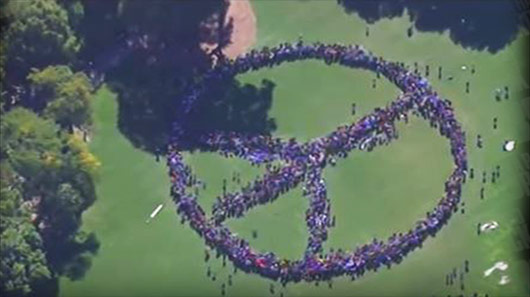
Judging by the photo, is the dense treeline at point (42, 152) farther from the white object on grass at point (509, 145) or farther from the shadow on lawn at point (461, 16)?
the white object on grass at point (509, 145)

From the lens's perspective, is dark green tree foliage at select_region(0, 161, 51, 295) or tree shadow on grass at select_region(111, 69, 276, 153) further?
tree shadow on grass at select_region(111, 69, 276, 153)

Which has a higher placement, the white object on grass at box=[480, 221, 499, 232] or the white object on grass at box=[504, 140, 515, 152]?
the white object on grass at box=[504, 140, 515, 152]

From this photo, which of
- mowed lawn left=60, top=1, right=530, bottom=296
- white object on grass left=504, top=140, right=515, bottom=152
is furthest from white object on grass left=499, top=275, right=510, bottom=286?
white object on grass left=504, top=140, right=515, bottom=152

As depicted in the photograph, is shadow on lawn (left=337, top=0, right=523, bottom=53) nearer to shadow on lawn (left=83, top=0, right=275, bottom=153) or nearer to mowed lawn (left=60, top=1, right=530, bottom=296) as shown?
mowed lawn (left=60, top=1, right=530, bottom=296)

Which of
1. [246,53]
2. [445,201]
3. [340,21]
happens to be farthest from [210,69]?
[445,201]

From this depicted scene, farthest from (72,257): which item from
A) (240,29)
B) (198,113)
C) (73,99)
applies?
(240,29)

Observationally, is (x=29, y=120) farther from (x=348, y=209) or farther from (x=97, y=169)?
(x=348, y=209)

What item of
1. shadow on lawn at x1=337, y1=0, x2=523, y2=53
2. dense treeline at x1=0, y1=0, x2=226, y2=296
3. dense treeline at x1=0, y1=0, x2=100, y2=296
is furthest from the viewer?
shadow on lawn at x1=337, y1=0, x2=523, y2=53
